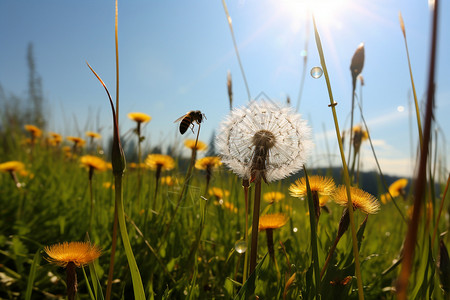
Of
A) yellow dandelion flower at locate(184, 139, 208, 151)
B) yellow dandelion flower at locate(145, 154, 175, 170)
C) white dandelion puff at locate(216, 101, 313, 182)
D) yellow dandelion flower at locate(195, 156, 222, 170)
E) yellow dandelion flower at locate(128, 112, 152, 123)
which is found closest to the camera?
white dandelion puff at locate(216, 101, 313, 182)

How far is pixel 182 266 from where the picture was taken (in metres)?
1.46

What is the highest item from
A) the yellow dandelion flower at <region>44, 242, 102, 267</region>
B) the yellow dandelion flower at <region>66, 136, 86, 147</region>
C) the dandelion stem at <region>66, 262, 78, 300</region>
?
the yellow dandelion flower at <region>66, 136, 86, 147</region>

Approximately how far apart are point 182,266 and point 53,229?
1.02 m

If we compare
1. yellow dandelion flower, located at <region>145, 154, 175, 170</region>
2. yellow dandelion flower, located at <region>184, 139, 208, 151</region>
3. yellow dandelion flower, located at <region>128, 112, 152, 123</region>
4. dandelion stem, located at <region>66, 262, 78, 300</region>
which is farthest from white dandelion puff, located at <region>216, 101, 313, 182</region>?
yellow dandelion flower, located at <region>128, 112, 152, 123</region>

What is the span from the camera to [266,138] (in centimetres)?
98

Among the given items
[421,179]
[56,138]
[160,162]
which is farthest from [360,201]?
[56,138]


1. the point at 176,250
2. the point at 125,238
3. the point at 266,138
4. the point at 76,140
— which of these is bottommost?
the point at 176,250

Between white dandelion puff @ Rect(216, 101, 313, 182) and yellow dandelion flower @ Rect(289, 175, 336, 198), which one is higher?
white dandelion puff @ Rect(216, 101, 313, 182)

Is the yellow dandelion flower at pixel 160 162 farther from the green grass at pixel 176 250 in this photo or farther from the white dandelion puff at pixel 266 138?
the white dandelion puff at pixel 266 138

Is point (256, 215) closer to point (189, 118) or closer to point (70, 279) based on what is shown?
point (70, 279)

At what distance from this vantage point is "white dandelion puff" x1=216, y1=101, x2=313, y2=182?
98 cm

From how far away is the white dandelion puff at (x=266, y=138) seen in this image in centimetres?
98

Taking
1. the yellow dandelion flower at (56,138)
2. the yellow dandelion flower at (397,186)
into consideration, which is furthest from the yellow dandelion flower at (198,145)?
the yellow dandelion flower at (56,138)

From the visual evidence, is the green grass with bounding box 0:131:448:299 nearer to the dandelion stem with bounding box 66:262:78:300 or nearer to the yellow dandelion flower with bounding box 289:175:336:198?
the dandelion stem with bounding box 66:262:78:300
